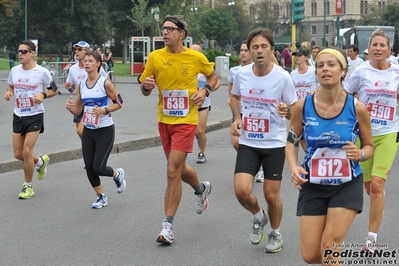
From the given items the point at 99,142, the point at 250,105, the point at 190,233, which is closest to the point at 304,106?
the point at 250,105

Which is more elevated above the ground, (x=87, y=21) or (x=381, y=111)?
(x=87, y=21)

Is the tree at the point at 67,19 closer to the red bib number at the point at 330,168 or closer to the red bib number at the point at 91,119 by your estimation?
the red bib number at the point at 91,119

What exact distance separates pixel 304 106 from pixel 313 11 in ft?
385

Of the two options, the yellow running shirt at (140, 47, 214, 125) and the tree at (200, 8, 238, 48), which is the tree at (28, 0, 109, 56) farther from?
the yellow running shirt at (140, 47, 214, 125)

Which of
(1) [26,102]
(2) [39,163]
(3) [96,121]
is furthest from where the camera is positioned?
(2) [39,163]

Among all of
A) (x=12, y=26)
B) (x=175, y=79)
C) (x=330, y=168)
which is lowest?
(x=330, y=168)

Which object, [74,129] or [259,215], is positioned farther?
[74,129]

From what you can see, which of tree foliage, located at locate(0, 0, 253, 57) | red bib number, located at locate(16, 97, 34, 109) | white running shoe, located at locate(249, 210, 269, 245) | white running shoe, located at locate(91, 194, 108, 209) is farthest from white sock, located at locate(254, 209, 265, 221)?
tree foliage, located at locate(0, 0, 253, 57)

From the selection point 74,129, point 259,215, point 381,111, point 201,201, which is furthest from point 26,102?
point 74,129

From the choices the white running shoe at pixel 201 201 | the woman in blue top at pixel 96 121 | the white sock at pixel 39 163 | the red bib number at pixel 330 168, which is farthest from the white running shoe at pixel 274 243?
the white sock at pixel 39 163

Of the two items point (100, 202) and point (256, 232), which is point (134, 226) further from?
point (256, 232)

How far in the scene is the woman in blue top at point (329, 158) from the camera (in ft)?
16.2

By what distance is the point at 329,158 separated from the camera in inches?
199

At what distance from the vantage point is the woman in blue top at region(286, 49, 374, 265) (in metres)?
4.94
